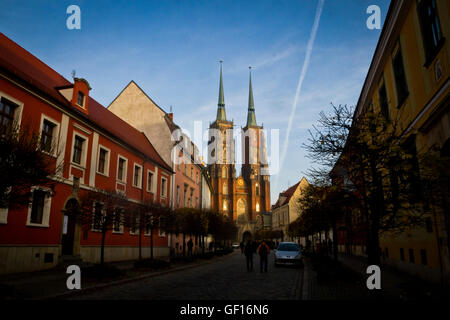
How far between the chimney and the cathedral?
2722 inches

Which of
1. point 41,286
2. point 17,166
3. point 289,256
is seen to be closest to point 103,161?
point 41,286

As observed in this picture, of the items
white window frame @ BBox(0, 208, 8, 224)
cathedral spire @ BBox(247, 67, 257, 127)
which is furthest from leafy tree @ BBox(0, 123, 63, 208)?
cathedral spire @ BBox(247, 67, 257, 127)

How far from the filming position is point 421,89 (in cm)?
1107

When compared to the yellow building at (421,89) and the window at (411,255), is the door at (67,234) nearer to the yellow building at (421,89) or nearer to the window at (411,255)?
the yellow building at (421,89)

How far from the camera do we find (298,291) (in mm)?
10719

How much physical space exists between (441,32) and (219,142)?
93.1 m

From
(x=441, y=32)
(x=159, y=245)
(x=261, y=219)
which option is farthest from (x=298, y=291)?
(x=261, y=219)

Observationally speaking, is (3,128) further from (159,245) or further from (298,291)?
(159,245)

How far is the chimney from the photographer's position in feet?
63.7

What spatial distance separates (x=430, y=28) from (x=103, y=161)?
19.1m

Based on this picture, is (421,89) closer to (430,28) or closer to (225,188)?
(430,28)

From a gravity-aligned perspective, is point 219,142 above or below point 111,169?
above

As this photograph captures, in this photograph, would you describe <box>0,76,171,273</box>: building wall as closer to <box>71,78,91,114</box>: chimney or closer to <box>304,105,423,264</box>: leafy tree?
<box>71,78,91,114</box>: chimney

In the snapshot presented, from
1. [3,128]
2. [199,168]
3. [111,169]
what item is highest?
[199,168]
